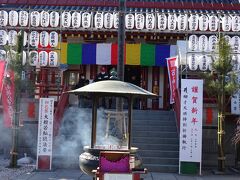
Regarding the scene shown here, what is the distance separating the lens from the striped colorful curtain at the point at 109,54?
21.2m

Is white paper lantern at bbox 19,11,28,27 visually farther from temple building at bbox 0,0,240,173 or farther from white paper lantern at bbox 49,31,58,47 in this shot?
white paper lantern at bbox 49,31,58,47

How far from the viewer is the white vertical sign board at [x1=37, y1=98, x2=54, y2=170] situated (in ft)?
47.9

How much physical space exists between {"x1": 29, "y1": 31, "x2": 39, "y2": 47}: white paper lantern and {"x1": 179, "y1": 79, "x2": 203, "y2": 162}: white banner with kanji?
292 inches

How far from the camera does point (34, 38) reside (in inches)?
763

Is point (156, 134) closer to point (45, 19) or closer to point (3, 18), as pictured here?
point (45, 19)

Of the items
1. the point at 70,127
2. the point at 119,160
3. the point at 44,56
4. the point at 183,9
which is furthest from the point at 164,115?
the point at 119,160

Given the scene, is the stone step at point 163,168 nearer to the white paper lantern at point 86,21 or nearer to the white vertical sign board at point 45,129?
the white vertical sign board at point 45,129

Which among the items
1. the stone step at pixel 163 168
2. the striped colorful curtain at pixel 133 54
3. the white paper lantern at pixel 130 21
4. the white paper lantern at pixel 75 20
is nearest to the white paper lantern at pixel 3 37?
the white paper lantern at pixel 75 20

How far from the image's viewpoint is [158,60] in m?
21.2

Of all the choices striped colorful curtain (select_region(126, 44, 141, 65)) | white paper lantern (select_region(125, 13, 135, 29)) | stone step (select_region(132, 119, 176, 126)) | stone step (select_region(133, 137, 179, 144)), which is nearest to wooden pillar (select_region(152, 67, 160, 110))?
striped colorful curtain (select_region(126, 44, 141, 65))

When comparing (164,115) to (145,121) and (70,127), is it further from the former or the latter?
(70,127)

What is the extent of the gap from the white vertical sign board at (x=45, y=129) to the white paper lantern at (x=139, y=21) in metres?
6.84

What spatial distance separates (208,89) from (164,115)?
10.5ft

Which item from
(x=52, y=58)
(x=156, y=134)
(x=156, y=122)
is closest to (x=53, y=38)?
(x=52, y=58)
